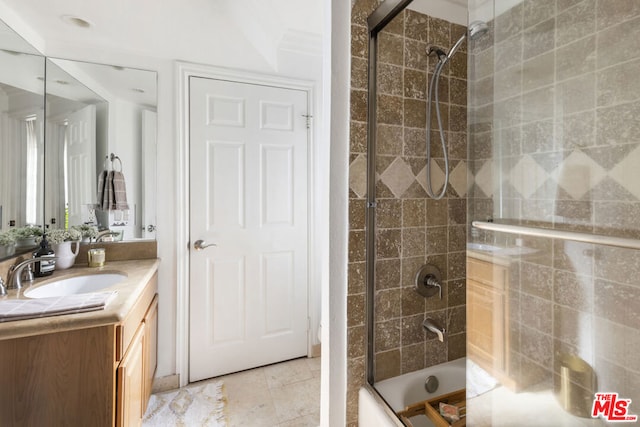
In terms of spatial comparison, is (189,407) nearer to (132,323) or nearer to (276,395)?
(276,395)

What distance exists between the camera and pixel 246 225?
6.87ft

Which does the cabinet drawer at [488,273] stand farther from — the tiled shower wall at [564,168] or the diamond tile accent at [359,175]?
the diamond tile accent at [359,175]

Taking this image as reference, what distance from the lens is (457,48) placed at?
1.33 metres

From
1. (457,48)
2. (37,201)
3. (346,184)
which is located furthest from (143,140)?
(457,48)

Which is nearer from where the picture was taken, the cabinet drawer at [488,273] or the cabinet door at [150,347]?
the cabinet drawer at [488,273]

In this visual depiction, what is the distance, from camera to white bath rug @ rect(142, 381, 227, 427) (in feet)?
5.30

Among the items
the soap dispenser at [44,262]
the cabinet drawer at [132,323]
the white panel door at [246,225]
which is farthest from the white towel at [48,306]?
the white panel door at [246,225]

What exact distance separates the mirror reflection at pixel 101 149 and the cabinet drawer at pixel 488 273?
6.13 ft

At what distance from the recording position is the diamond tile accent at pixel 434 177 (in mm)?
1349

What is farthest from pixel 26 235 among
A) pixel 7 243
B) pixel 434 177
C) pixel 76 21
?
pixel 434 177

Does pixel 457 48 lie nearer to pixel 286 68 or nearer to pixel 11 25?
pixel 286 68

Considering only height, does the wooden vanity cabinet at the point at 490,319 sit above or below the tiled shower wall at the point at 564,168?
below

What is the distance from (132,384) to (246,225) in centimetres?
110

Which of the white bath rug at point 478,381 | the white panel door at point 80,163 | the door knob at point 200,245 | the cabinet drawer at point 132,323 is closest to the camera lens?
the white bath rug at point 478,381
